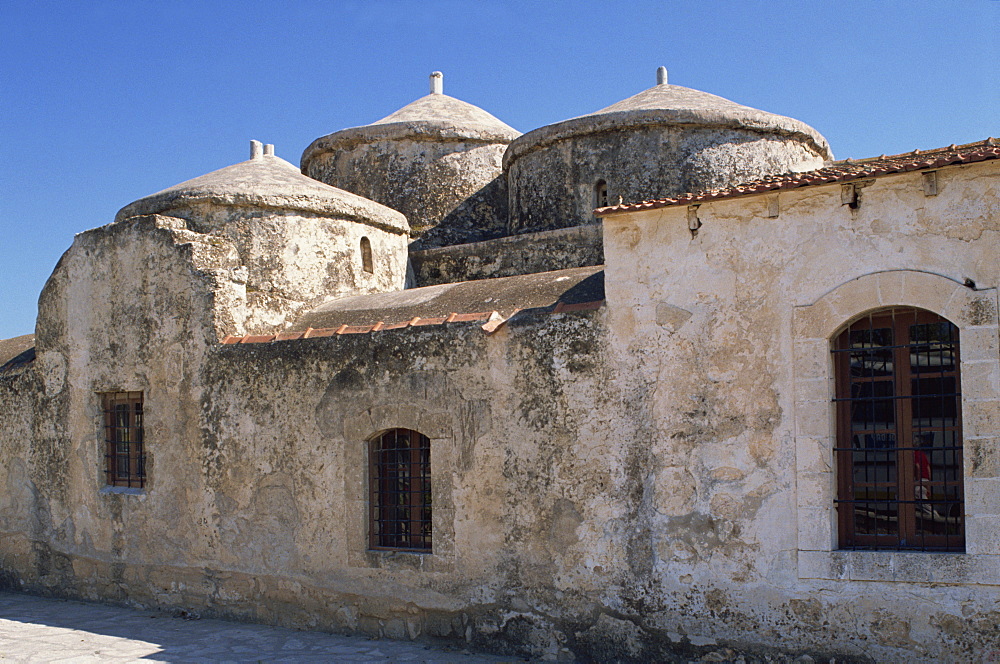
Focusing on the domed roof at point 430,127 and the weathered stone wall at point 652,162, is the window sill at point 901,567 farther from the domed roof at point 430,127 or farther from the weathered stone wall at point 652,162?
the domed roof at point 430,127

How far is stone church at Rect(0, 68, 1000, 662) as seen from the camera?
6012 millimetres

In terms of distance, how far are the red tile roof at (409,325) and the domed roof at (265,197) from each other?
58.2 inches

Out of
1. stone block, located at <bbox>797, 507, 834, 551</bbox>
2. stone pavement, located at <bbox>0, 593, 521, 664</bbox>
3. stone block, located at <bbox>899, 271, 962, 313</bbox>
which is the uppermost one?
stone block, located at <bbox>899, 271, 962, 313</bbox>

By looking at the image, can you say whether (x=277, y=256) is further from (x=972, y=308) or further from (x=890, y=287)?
(x=972, y=308)

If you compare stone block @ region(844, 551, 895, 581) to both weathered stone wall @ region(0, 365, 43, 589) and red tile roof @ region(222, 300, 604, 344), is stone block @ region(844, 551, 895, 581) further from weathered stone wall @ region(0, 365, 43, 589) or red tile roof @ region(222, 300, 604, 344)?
weathered stone wall @ region(0, 365, 43, 589)

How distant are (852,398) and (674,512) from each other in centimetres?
142

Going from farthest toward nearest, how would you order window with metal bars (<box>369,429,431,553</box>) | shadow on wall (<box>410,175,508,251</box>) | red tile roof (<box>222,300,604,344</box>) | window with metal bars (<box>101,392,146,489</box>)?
1. shadow on wall (<box>410,175,508,251</box>)
2. window with metal bars (<box>101,392,146,489</box>)
3. window with metal bars (<box>369,429,431,553</box>)
4. red tile roof (<box>222,300,604,344</box>)

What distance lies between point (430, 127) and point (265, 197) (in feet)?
12.6

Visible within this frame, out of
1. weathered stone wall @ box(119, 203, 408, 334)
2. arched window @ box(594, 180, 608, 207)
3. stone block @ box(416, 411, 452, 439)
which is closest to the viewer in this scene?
stone block @ box(416, 411, 452, 439)

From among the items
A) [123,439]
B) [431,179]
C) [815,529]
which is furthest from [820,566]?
[431,179]

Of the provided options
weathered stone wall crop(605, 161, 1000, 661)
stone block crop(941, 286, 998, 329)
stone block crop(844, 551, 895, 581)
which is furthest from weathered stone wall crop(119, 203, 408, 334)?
stone block crop(941, 286, 998, 329)

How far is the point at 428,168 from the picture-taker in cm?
1298

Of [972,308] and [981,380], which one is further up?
[972,308]

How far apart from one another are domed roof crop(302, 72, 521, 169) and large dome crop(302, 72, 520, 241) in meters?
0.01
